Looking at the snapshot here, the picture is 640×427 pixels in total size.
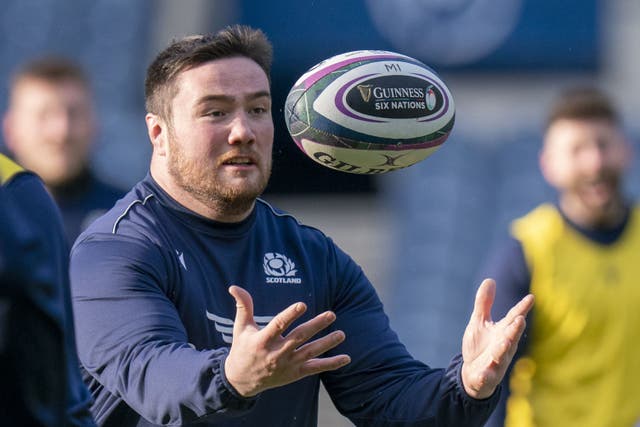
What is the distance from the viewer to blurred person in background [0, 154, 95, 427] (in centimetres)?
299

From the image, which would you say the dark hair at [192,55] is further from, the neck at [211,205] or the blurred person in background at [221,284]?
the neck at [211,205]

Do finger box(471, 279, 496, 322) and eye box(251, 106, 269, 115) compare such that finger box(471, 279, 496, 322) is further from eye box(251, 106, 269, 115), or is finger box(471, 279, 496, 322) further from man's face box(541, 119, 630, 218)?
man's face box(541, 119, 630, 218)

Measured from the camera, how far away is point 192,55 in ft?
15.7

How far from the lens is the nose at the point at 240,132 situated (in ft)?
15.2

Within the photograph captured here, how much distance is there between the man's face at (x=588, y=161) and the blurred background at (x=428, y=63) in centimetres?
541

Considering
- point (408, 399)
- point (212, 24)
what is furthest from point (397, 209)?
point (408, 399)

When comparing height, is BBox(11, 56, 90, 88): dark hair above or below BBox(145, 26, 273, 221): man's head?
above

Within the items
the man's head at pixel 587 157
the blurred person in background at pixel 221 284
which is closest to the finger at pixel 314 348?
the blurred person in background at pixel 221 284

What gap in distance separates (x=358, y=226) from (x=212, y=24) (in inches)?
131

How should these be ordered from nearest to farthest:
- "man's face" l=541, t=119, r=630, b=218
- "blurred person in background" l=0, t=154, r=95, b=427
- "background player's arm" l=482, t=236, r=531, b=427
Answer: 1. "blurred person in background" l=0, t=154, r=95, b=427
2. "background player's arm" l=482, t=236, r=531, b=427
3. "man's face" l=541, t=119, r=630, b=218

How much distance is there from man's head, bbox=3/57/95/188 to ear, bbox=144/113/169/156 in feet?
9.99

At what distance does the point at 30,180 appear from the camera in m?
3.26

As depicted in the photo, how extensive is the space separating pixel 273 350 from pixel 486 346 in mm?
886

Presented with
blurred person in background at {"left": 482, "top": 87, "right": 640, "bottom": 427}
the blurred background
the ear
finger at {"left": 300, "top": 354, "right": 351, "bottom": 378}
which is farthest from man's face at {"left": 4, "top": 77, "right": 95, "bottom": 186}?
the blurred background
